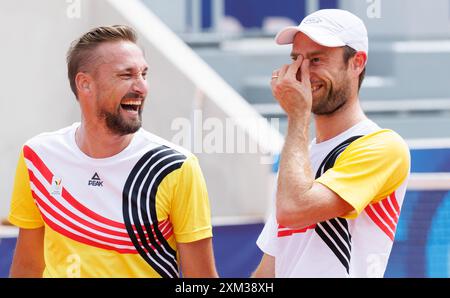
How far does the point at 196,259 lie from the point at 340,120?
0.68 metres

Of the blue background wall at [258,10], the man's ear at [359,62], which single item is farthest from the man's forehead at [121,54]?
the blue background wall at [258,10]

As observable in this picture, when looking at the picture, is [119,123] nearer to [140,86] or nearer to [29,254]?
[140,86]

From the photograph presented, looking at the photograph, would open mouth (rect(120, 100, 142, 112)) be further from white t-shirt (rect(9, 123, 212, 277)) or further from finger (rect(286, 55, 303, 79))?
finger (rect(286, 55, 303, 79))

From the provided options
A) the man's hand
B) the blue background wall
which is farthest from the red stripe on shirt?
the blue background wall

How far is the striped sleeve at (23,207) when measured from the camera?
135 inches

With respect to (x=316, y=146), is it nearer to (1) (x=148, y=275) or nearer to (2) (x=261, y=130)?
(1) (x=148, y=275)

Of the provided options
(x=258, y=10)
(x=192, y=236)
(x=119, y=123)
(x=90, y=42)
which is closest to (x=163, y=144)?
(x=119, y=123)

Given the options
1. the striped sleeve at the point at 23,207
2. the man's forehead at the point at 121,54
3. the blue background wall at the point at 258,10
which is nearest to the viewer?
the man's forehead at the point at 121,54

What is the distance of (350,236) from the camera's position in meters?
2.97

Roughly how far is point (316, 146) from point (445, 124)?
615 centimetres

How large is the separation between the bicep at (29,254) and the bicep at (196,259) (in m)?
0.58

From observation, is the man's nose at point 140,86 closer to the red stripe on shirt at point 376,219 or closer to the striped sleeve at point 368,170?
the striped sleeve at point 368,170

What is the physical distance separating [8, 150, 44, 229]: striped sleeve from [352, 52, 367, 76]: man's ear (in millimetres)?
1243

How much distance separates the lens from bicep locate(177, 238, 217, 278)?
10.5 feet
